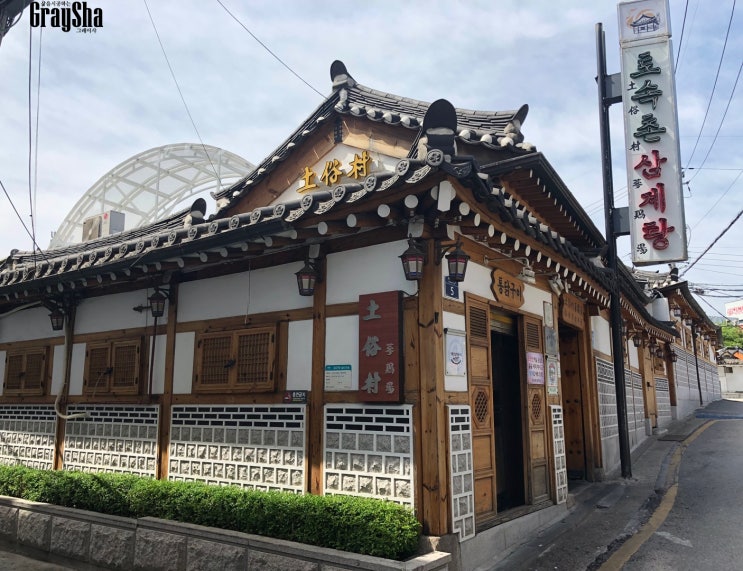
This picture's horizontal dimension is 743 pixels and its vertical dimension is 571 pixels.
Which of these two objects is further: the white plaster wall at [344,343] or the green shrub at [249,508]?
the white plaster wall at [344,343]

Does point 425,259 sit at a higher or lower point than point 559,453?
higher

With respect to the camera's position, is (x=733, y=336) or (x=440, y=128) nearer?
(x=440, y=128)

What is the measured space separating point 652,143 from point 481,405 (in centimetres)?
739

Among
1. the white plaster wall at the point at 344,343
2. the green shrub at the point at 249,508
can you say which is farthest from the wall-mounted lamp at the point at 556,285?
the green shrub at the point at 249,508

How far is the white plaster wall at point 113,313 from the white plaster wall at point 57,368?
56 cm

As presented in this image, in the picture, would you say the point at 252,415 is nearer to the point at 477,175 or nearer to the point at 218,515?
the point at 218,515

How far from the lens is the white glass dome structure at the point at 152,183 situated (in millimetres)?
20812

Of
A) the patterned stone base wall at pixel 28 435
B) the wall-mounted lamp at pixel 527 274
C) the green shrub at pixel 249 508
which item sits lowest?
the green shrub at pixel 249 508

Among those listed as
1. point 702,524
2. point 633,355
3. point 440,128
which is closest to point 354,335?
point 440,128

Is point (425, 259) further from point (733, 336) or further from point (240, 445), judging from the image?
point (733, 336)

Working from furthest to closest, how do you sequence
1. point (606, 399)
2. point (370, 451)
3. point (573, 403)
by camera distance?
point (606, 399)
point (573, 403)
point (370, 451)

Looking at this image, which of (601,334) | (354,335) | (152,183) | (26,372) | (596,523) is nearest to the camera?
(354,335)

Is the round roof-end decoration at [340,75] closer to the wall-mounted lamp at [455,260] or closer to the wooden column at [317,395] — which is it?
the wooden column at [317,395]

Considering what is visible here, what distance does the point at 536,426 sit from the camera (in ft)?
28.1
